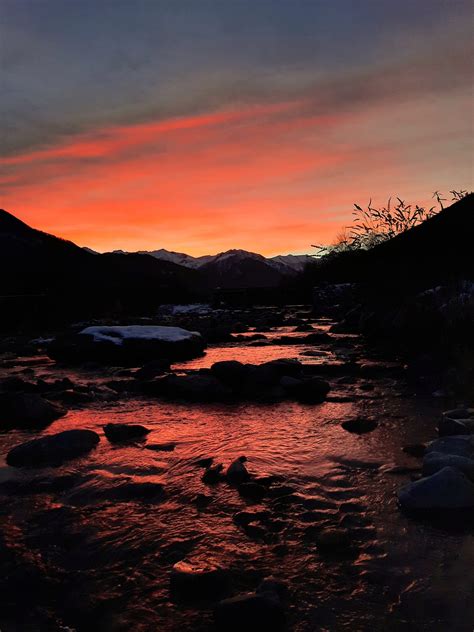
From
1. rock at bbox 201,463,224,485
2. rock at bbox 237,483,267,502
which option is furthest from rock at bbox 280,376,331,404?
rock at bbox 237,483,267,502

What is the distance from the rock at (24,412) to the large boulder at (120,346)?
6.07 meters

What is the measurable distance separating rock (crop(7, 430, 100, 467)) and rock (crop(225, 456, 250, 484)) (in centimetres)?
A: 199

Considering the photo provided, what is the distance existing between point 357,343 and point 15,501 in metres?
14.6

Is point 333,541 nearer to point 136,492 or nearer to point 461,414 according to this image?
point 136,492

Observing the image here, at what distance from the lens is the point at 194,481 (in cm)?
504

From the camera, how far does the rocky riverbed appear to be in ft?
9.59

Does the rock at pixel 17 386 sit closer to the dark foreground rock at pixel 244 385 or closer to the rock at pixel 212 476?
the dark foreground rock at pixel 244 385

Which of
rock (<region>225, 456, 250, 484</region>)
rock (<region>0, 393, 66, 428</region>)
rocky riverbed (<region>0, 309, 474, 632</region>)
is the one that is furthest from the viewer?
rock (<region>0, 393, 66, 428</region>)

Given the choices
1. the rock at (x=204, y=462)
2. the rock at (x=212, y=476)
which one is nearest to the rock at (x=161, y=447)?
the rock at (x=204, y=462)

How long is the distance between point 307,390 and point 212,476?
13.9ft

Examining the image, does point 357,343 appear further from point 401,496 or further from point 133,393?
point 401,496

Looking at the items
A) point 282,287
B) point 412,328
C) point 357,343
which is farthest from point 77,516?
point 282,287

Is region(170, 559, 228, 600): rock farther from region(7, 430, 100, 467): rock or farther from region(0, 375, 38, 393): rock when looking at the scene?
region(0, 375, 38, 393): rock

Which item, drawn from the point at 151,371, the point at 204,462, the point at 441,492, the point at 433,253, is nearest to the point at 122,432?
the point at 204,462
